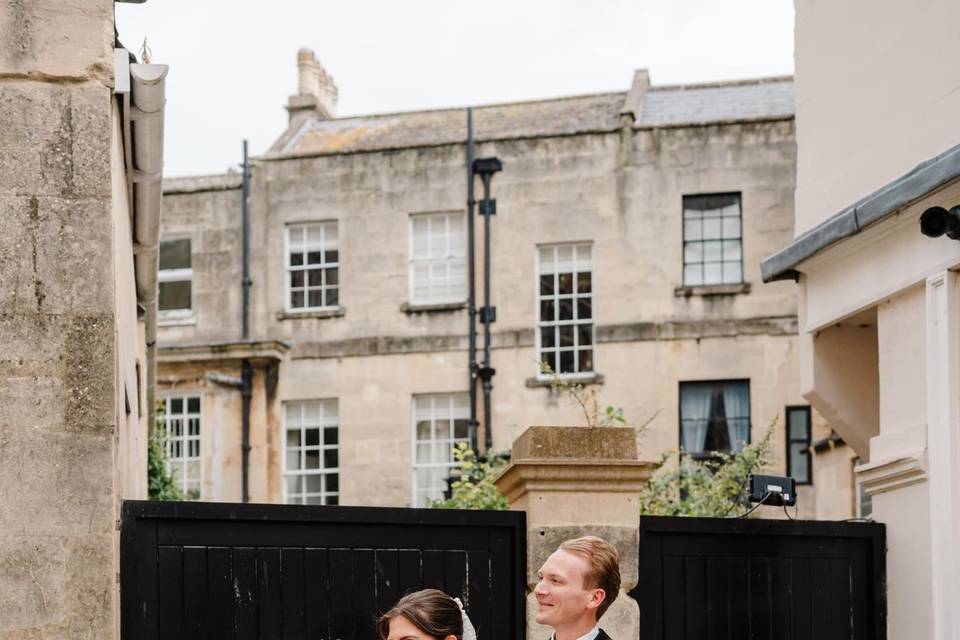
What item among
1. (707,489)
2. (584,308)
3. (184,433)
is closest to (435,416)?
(584,308)

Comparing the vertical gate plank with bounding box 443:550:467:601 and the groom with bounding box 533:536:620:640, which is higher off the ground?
the groom with bounding box 533:536:620:640

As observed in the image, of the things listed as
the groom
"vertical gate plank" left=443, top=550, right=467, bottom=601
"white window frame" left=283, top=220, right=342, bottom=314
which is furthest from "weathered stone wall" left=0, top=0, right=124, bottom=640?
"white window frame" left=283, top=220, right=342, bottom=314

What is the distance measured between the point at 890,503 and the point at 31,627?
16.1 feet

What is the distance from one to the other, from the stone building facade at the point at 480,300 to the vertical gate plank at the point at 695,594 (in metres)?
15.4

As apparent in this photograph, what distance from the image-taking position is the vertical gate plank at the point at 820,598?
9.05 metres

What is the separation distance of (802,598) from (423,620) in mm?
4286

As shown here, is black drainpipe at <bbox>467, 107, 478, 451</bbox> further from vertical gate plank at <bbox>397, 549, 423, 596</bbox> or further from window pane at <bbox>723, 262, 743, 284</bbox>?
vertical gate plank at <bbox>397, 549, 423, 596</bbox>

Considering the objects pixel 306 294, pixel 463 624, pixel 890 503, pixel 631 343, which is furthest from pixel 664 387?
pixel 463 624

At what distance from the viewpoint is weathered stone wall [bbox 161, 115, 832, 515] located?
24.8 meters

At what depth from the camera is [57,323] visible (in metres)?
7.08

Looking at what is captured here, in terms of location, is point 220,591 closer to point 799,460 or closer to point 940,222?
point 940,222

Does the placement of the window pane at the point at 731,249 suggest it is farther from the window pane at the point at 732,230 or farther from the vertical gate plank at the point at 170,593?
the vertical gate plank at the point at 170,593

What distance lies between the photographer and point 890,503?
943cm

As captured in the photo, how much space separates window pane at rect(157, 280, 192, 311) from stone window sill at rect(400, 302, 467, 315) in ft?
12.2
